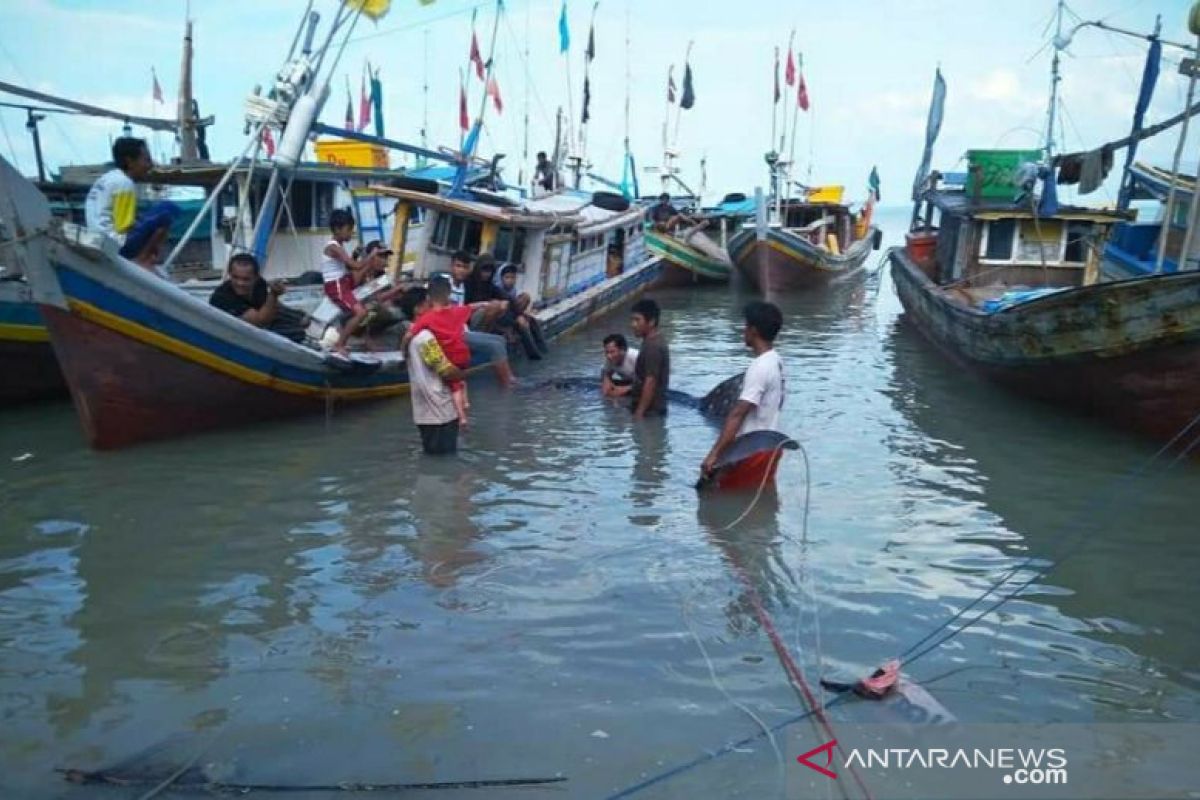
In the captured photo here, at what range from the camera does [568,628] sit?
16.2ft

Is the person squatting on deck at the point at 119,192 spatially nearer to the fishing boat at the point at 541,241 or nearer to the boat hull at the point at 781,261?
the fishing boat at the point at 541,241

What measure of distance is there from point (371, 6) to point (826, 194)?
23.7 meters

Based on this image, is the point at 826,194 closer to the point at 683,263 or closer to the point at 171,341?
the point at 683,263

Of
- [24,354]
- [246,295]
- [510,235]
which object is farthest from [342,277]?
[510,235]

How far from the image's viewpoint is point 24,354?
10055 millimetres

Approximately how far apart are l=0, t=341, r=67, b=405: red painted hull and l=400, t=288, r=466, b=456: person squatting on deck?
448 cm

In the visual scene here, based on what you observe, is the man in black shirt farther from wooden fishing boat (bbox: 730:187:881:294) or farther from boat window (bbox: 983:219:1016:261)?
wooden fishing boat (bbox: 730:187:881:294)

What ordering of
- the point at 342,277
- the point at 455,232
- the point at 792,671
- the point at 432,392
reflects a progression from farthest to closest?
1. the point at 455,232
2. the point at 342,277
3. the point at 432,392
4. the point at 792,671

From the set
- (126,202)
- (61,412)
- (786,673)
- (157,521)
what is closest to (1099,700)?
(786,673)

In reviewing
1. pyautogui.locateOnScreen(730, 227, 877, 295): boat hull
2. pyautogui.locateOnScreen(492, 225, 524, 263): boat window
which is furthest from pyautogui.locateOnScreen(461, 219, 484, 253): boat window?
pyautogui.locateOnScreen(730, 227, 877, 295): boat hull

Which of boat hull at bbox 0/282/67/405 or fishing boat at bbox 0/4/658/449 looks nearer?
fishing boat at bbox 0/4/658/449

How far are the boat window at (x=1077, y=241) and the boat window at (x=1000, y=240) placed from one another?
29.6 inches

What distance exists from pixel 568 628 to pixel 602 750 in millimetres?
1169

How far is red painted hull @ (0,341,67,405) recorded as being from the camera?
9977 millimetres
